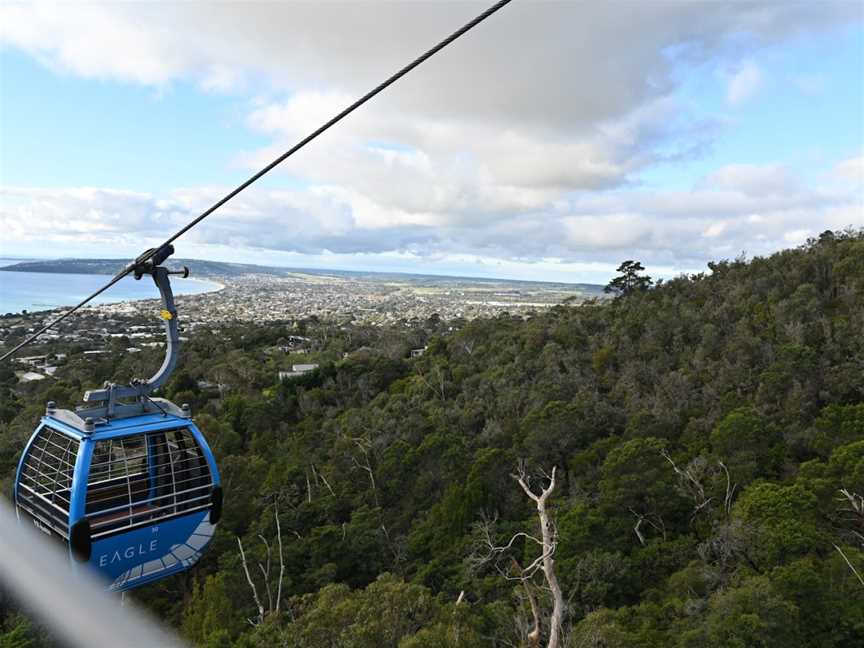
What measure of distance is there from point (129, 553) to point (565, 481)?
12.3m

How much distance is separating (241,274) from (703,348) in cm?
11036

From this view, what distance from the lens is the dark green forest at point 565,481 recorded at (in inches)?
330

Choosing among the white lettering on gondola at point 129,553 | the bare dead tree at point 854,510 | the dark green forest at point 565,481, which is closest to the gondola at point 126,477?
the white lettering on gondola at point 129,553

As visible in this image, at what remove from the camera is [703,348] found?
1961 cm

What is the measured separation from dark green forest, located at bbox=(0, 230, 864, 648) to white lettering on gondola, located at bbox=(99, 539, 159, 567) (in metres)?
2.57

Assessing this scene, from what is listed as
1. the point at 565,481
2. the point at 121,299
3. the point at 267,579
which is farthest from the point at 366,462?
the point at 121,299

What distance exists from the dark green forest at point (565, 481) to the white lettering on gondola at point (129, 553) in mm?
2572

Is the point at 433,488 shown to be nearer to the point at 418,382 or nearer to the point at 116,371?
the point at 418,382

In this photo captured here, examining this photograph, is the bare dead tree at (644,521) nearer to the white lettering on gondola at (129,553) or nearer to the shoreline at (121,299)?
the white lettering on gondola at (129,553)

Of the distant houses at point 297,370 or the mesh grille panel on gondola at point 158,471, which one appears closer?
the mesh grille panel on gondola at point 158,471

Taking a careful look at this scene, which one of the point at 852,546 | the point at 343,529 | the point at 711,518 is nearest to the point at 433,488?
the point at 343,529

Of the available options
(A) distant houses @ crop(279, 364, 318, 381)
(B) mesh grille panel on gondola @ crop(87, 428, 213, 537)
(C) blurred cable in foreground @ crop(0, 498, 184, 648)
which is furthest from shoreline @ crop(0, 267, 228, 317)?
(C) blurred cable in foreground @ crop(0, 498, 184, 648)

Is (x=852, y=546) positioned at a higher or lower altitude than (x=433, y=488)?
higher

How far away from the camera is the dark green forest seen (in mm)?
8375
